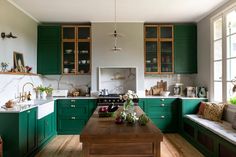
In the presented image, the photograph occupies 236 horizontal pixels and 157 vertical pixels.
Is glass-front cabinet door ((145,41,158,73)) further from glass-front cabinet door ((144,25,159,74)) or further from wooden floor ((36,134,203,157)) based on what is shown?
wooden floor ((36,134,203,157))

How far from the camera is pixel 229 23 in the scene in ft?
13.3

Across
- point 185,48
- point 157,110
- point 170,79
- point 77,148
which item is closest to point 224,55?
point 185,48

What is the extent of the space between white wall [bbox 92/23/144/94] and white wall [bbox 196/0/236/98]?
1.47 metres

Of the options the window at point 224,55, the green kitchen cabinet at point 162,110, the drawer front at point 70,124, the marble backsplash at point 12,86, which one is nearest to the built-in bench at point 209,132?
the green kitchen cabinet at point 162,110

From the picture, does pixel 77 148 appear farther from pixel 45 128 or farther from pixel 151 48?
pixel 151 48

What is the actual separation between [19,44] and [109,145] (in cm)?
332

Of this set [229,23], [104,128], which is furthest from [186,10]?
[104,128]

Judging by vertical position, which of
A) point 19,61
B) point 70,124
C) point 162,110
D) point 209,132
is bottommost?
point 70,124

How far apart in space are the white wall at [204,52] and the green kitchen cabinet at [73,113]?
2.75m

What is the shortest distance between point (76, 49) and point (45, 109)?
1.88m

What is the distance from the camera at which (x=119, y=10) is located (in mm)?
4570

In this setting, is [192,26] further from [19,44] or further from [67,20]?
[19,44]

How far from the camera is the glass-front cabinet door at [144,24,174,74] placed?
5539 mm

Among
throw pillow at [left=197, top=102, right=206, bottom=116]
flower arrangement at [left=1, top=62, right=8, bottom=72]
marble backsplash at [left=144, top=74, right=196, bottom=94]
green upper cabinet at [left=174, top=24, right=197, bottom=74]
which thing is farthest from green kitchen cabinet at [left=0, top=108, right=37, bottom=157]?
green upper cabinet at [left=174, top=24, right=197, bottom=74]
